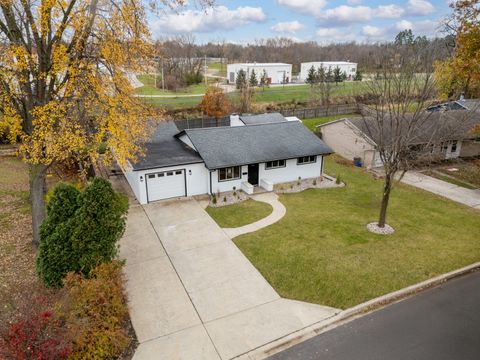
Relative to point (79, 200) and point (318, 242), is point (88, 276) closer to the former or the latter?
point (79, 200)

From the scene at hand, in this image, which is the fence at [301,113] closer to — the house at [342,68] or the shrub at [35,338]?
the shrub at [35,338]

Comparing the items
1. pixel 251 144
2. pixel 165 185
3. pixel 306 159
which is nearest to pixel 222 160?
pixel 251 144

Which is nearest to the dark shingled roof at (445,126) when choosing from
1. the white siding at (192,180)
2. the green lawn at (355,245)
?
the green lawn at (355,245)

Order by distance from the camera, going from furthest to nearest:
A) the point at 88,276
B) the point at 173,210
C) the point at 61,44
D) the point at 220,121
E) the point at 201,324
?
the point at 220,121
the point at 173,210
the point at 61,44
the point at 88,276
the point at 201,324

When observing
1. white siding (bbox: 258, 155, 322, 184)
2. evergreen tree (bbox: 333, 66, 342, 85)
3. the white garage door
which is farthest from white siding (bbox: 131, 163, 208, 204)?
evergreen tree (bbox: 333, 66, 342, 85)

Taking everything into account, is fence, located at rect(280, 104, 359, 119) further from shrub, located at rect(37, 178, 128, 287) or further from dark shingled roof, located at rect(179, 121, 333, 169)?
shrub, located at rect(37, 178, 128, 287)

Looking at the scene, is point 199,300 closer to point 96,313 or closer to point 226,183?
point 96,313

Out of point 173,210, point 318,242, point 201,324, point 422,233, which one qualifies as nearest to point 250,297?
point 201,324
